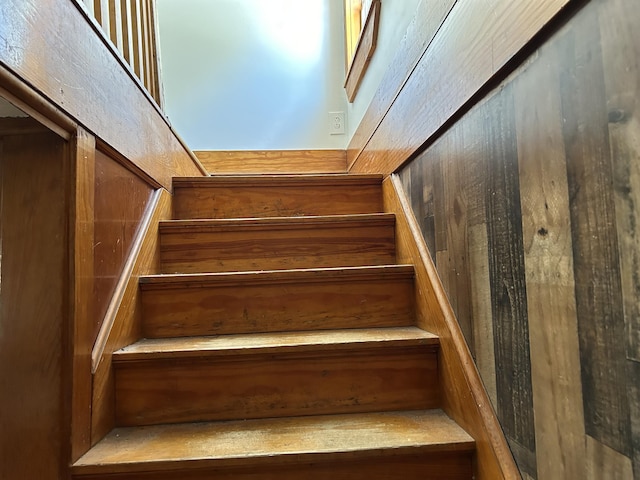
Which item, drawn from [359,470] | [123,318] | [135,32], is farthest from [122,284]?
[135,32]

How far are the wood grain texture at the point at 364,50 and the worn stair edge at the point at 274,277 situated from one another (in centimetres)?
135

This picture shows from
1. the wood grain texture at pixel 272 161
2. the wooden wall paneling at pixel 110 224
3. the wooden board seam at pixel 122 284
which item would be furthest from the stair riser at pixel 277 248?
the wood grain texture at pixel 272 161

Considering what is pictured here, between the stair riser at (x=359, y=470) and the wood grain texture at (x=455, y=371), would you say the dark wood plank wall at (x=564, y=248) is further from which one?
the stair riser at (x=359, y=470)

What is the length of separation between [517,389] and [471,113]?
58 cm

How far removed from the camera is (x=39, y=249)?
31.8 inches

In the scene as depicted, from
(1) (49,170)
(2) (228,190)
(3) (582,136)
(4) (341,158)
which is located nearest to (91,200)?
(1) (49,170)

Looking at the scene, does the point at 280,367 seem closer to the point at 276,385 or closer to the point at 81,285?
the point at 276,385

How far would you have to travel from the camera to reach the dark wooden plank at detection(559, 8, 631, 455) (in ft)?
1.66

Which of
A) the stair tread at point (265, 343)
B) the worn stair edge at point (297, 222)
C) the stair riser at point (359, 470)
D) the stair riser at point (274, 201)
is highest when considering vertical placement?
the stair riser at point (274, 201)

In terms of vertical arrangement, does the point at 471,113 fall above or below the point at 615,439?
above

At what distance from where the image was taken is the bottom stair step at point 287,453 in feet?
2.58

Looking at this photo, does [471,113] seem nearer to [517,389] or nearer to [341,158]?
[517,389]

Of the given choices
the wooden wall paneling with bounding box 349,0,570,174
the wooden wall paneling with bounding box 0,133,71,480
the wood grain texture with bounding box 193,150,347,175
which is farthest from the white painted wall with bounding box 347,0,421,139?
the wooden wall paneling with bounding box 0,133,71,480

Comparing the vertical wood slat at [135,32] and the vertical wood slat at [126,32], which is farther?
the vertical wood slat at [126,32]
